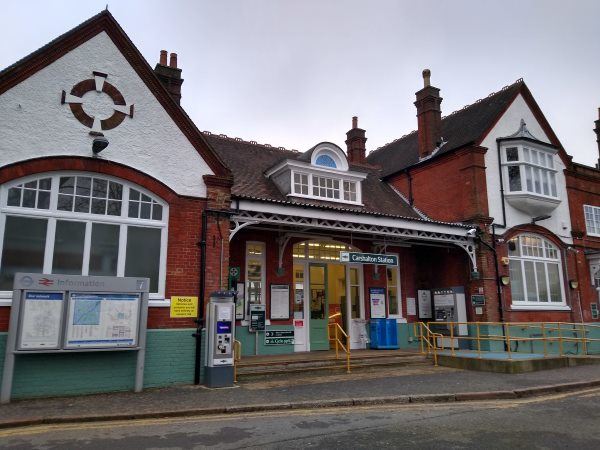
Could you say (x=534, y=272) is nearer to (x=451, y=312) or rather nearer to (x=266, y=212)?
(x=451, y=312)

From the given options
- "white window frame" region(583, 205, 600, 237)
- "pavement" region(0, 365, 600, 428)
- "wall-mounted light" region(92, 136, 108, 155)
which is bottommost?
"pavement" region(0, 365, 600, 428)

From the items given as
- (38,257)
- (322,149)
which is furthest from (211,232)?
(322,149)

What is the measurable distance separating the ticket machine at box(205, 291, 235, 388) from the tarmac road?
8.01 ft

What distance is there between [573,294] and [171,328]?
16.5m

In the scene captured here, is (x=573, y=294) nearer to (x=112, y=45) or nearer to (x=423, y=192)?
(x=423, y=192)

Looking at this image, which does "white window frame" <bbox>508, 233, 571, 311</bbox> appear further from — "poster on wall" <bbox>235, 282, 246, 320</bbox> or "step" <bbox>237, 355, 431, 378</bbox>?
"poster on wall" <bbox>235, 282, 246, 320</bbox>

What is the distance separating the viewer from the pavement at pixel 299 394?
8.00 m

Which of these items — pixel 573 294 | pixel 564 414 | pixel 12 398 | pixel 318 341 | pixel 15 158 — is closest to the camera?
pixel 564 414

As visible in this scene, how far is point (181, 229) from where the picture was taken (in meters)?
11.3

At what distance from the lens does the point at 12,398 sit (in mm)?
8984

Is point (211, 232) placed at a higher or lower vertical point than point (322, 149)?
lower

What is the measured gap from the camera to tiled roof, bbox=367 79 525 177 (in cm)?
1875

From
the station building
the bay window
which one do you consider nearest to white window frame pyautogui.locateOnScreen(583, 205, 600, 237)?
the station building

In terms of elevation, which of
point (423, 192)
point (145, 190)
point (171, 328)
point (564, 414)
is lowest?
point (564, 414)
